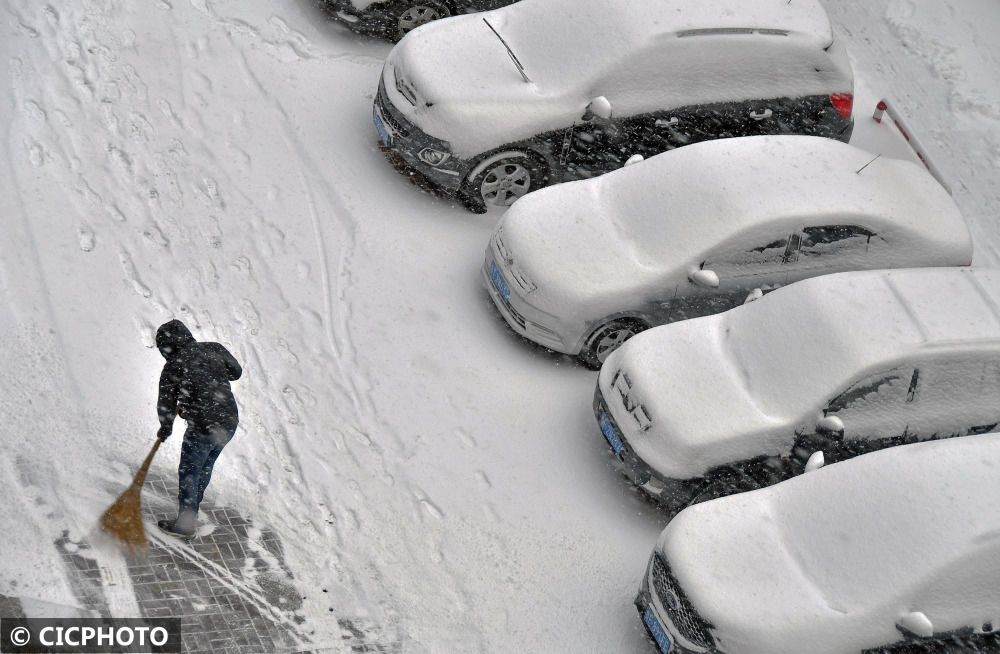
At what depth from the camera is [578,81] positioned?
10.4 m

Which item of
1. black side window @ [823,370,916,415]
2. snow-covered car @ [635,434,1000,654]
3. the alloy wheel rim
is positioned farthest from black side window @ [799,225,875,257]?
the alloy wheel rim

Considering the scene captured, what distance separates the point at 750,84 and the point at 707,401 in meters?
3.77

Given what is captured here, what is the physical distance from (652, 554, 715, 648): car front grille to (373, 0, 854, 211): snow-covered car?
428 centimetres

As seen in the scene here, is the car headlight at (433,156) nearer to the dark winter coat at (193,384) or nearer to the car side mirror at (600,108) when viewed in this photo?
the car side mirror at (600,108)

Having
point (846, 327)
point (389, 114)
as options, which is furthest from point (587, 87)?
point (846, 327)

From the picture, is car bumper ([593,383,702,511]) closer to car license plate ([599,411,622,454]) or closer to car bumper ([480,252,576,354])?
car license plate ([599,411,622,454])

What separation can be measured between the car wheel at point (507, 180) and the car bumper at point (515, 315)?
3.23ft

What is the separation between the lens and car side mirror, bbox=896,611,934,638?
693 cm

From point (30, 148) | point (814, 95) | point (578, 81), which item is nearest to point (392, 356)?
point (578, 81)

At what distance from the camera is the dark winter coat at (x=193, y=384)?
7.05 meters

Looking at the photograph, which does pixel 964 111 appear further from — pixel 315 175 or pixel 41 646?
pixel 41 646

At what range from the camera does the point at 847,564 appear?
7266mm

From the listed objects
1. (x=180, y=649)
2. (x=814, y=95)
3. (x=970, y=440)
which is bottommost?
(x=180, y=649)

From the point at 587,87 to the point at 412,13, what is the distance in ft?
9.33
